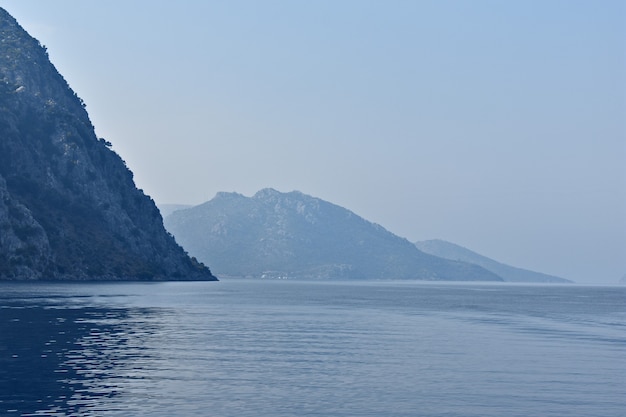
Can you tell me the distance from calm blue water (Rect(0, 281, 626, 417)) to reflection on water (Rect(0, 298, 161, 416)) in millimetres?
134

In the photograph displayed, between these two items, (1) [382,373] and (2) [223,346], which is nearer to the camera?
(1) [382,373]

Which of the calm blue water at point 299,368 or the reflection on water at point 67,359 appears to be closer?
the reflection on water at point 67,359

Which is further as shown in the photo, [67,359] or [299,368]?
[67,359]

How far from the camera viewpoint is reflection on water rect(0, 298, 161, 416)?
161ft

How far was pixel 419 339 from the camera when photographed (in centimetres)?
9612

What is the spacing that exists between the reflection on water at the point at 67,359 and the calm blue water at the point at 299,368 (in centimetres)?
13

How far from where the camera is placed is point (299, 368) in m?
66.5

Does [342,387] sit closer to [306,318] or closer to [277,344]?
[277,344]

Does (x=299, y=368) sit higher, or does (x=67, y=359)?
(x=299, y=368)

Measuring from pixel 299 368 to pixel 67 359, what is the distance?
1929 centimetres

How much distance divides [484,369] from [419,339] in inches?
1085

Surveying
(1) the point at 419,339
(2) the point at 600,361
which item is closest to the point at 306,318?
(1) the point at 419,339

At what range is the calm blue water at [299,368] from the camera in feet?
163

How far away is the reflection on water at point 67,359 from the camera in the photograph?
48969 millimetres
